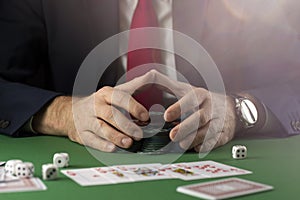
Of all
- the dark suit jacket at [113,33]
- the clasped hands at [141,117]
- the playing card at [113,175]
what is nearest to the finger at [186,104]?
the clasped hands at [141,117]

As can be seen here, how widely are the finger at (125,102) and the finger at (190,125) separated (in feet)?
0.27

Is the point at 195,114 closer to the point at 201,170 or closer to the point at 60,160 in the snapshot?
the point at 201,170

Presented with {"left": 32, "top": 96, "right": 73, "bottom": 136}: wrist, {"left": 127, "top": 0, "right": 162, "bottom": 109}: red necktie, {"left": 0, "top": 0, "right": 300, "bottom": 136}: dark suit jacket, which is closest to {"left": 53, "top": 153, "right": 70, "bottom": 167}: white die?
{"left": 32, "top": 96, "right": 73, "bottom": 136}: wrist

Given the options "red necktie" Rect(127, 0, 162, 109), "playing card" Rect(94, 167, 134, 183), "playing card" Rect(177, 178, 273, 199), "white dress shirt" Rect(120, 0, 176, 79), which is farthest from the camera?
"white dress shirt" Rect(120, 0, 176, 79)

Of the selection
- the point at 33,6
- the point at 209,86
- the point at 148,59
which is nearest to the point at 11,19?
the point at 33,6

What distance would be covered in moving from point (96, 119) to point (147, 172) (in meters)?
0.37

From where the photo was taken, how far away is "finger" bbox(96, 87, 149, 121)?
4.95ft

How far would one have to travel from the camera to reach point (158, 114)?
1575mm

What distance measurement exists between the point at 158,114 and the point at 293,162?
37 centimetres

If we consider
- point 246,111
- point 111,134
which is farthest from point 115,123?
point 246,111

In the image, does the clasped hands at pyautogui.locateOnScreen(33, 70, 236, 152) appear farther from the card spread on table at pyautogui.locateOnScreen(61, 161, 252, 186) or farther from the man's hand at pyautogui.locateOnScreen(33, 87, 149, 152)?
the card spread on table at pyautogui.locateOnScreen(61, 161, 252, 186)

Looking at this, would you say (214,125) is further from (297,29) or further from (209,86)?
(297,29)

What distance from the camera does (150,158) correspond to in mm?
1462

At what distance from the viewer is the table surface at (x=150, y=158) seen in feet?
3.67
